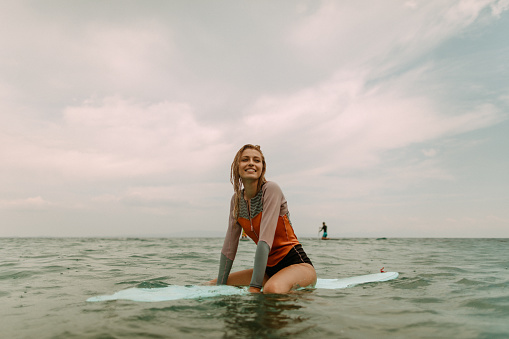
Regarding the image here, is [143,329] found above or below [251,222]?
below

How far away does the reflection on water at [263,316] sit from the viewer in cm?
254

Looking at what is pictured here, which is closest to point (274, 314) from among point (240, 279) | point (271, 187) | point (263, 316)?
point (263, 316)

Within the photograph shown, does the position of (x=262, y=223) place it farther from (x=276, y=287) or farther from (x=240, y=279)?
(x=240, y=279)

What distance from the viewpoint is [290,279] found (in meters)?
4.19

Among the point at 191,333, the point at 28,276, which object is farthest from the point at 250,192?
the point at 28,276

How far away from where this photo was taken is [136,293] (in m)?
3.91

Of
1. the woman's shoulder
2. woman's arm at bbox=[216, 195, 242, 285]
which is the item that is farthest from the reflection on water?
the woman's shoulder

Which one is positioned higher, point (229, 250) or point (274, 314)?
point (229, 250)

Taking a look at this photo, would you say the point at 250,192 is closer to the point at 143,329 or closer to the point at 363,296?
the point at 363,296

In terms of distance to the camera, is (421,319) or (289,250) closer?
(421,319)

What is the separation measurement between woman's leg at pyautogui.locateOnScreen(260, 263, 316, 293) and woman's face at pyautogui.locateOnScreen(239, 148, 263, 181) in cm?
130

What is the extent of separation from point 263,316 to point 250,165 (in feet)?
6.76

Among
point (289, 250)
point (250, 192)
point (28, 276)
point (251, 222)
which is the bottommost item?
point (28, 276)

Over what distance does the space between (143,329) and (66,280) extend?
3.93 meters
